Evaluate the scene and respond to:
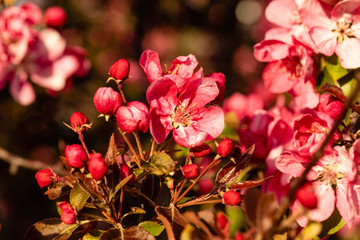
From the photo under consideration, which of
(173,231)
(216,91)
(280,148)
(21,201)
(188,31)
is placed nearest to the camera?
(173,231)

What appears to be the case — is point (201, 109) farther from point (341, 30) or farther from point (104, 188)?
point (341, 30)

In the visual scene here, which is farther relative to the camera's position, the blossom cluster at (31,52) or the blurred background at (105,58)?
the blurred background at (105,58)

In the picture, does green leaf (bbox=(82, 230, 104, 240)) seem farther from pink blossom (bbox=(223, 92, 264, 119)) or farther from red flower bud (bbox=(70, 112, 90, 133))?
pink blossom (bbox=(223, 92, 264, 119))

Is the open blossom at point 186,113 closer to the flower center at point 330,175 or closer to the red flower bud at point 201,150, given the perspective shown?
the red flower bud at point 201,150

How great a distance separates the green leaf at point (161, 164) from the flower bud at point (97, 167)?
137 mm

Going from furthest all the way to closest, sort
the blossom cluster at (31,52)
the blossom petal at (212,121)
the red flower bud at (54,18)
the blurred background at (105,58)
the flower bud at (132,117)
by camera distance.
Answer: the blurred background at (105,58)
the red flower bud at (54,18)
the blossom cluster at (31,52)
the blossom petal at (212,121)
the flower bud at (132,117)

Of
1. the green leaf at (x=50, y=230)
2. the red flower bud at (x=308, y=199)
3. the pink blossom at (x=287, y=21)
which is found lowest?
the green leaf at (x=50, y=230)

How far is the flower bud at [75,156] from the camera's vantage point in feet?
3.14

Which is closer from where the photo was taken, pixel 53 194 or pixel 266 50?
pixel 53 194

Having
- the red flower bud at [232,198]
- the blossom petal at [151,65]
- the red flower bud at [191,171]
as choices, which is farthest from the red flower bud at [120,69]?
the red flower bud at [232,198]

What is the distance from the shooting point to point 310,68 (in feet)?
4.04

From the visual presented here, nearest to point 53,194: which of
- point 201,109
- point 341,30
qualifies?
point 201,109

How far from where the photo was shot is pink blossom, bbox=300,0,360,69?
46.5 inches

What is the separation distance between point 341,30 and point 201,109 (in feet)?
1.53
